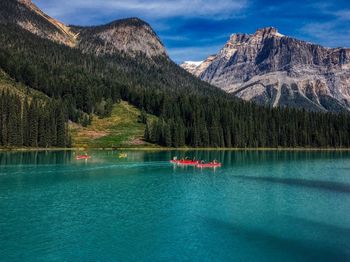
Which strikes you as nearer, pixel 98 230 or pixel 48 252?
pixel 48 252

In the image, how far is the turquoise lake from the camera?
46.6m

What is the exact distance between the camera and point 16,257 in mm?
43844

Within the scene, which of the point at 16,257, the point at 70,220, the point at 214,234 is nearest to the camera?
the point at 16,257

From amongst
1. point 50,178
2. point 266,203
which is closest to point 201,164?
point 50,178

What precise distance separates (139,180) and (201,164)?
45.7 metres

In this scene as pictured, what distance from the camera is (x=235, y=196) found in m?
82.9

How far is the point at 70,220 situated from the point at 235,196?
118 ft

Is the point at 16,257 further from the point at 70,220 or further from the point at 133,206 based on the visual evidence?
the point at 133,206

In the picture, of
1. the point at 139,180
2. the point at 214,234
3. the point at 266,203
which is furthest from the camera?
the point at 139,180

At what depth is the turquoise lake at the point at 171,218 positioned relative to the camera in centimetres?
4659

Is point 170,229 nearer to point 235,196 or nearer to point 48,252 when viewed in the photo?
point 48,252

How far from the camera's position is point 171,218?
63000 millimetres

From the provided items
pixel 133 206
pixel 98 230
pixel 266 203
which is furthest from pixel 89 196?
pixel 266 203

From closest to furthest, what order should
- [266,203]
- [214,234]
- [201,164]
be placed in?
[214,234], [266,203], [201,164]
